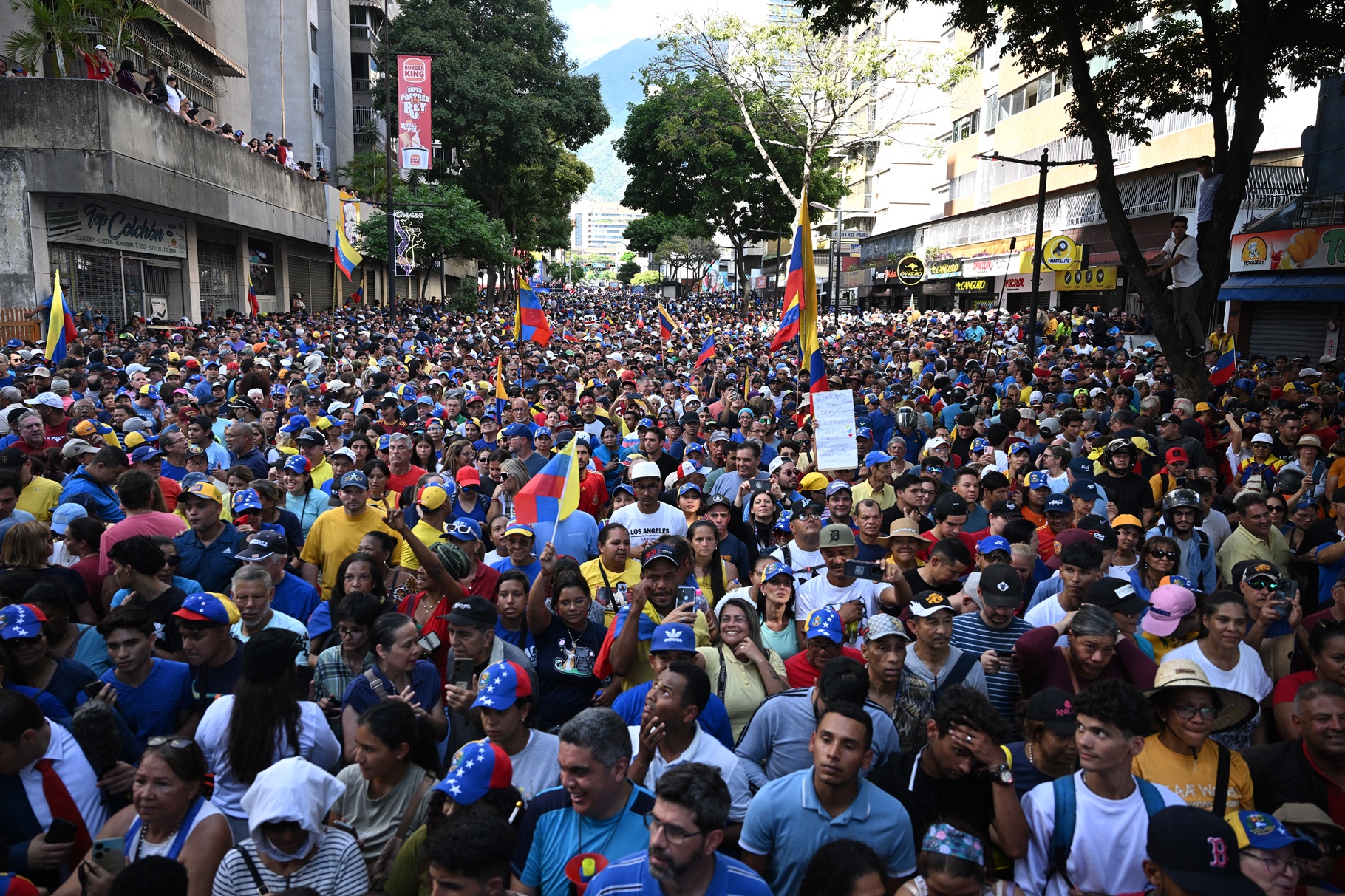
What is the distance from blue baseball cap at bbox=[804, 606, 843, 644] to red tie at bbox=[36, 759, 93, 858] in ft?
9.95

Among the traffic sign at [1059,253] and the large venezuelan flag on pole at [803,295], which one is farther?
the traffic sign at [1059,253]

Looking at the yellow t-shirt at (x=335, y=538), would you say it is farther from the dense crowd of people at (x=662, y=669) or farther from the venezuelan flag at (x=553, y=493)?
the venezuelan flag at (x=553, y=493)

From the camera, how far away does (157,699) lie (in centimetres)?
426

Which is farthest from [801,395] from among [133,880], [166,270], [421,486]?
[166,270]

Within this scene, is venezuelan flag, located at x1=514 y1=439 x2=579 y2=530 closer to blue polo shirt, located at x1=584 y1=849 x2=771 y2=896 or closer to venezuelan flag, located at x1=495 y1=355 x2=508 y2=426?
venezuelan flag, located at x1=495 y1=355 x2=508 y2=426

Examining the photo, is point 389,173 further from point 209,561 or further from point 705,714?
point 705,714

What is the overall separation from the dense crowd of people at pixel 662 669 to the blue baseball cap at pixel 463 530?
0.02m

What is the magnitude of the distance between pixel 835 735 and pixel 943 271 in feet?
135

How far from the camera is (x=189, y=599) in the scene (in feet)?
14.3

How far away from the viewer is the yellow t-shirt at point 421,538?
256 inches

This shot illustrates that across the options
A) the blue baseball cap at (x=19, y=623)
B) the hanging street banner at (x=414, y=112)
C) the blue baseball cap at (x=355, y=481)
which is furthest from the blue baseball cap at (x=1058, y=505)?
the hanging street banner at (x=414, y=112)

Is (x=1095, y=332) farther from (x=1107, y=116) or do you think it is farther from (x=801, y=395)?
(x=801, y=395)

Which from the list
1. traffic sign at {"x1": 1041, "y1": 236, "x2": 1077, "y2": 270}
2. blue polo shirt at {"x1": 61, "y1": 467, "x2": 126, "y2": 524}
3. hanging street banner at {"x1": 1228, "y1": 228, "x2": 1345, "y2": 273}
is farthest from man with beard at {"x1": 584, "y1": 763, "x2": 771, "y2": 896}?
traffic sign at {"x1": 1041, "y1": 236, "x2": 1077, "y2": 270}

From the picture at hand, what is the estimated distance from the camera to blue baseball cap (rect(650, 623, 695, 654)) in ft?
13.9
